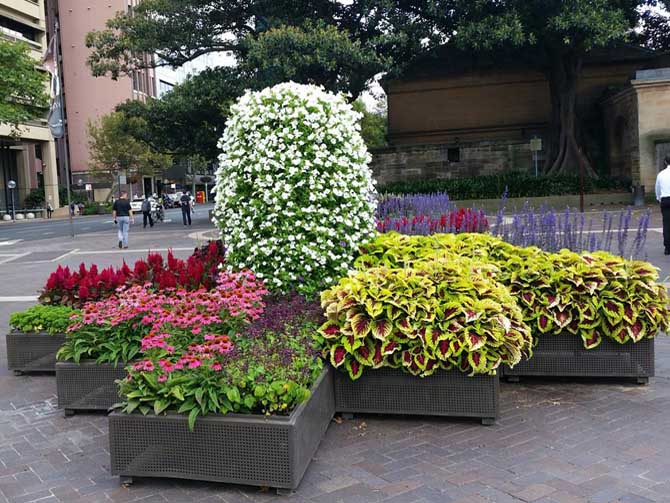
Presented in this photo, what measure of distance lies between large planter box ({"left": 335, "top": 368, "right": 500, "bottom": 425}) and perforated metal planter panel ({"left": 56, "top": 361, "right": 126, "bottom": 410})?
1691 millimetres

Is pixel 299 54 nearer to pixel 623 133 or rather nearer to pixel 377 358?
pixel 623 133

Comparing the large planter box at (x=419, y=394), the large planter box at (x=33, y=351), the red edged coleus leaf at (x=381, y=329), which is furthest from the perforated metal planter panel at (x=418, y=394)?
the large planter box at (x=33, y=351)

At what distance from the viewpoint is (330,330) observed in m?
4.85

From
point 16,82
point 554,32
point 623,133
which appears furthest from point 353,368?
point 16,82

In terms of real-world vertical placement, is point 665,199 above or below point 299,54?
below

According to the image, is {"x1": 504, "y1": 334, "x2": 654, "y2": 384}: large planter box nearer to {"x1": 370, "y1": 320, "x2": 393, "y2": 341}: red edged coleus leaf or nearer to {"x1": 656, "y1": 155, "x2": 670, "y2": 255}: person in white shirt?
{"x1": 370, "y1": 320, "x2": 393, "y2": 341}: red edged coleus leaf

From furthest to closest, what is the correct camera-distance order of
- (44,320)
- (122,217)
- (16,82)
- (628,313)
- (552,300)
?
(16,82)
(122,217)
(44,320)
(552,300)
(628,313)

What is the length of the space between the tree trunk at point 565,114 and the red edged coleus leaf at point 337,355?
26.8m

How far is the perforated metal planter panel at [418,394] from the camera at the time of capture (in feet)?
15.5

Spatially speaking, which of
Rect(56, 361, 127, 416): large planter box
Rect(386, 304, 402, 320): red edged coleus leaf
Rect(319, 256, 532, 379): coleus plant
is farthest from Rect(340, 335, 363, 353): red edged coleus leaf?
Rect(56, 361, 127, 416): large planter box

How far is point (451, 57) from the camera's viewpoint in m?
34.2

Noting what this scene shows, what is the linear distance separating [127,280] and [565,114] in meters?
28.0

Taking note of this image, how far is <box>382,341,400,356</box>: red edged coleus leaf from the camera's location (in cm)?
466

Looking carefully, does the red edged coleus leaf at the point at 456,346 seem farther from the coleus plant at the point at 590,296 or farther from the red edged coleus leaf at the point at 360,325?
the coleus plant at the point at 590,296
